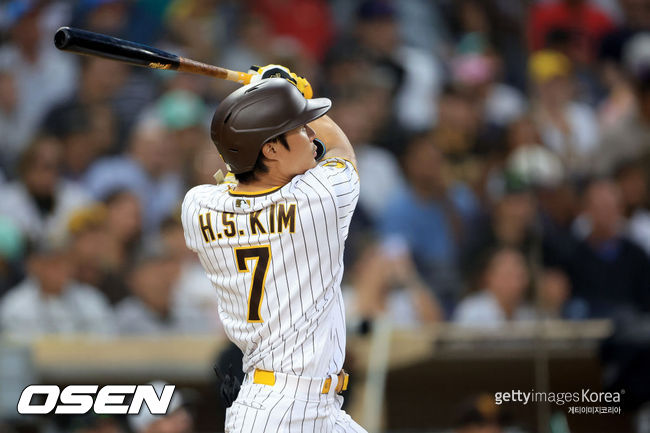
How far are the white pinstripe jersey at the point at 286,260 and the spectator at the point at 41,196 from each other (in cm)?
275

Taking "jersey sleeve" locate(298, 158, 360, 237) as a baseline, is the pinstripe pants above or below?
below

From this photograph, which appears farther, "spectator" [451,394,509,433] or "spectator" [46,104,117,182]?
"spectator" [46,104,117,182]

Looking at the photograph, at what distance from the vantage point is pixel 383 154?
16.1 feet

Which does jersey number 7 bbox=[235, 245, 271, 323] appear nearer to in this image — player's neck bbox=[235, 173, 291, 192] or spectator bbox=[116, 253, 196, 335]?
player's neck bbox=[235, 173, 291, 192]

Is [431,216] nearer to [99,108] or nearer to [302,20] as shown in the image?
[302,20]

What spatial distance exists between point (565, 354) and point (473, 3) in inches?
96.8

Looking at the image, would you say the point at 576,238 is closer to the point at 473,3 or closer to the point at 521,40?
the point at 521,40

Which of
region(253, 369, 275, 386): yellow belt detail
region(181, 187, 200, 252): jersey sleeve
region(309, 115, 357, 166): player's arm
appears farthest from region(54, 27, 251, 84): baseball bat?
region(253, 369, 275, 386): yellow belt detail

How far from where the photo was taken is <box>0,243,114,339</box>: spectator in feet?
13.8

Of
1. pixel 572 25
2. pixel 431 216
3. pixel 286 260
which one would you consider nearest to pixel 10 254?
pixel 431 216

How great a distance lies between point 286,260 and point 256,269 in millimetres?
74

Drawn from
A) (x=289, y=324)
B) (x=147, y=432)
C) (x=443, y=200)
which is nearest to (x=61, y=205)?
Answer: (x=147, y=432)

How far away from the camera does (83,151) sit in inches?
193

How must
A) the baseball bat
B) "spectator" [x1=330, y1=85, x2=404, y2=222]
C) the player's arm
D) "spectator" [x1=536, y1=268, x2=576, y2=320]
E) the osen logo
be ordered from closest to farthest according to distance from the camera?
1. the baseball bat
2. the player's arm
3. the osen logo
4. "spectator" [x1=536, y1=268, x2=576, y2=320]
5. "spectator" [x1=330, y1=85, x2=404, y2=222]
